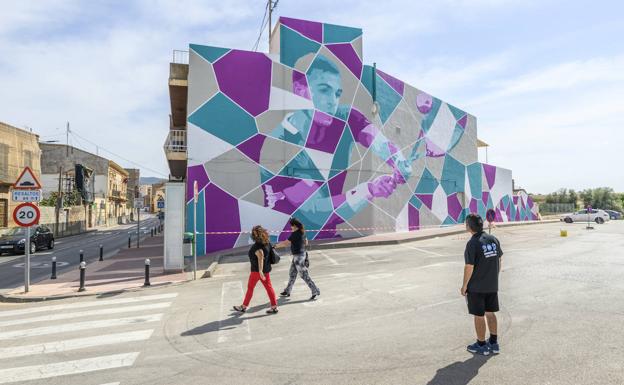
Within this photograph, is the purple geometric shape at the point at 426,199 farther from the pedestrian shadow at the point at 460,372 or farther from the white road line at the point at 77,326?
the pedestrian shadow at the point at 460,372

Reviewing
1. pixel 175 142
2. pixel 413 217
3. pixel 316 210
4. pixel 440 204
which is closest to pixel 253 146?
pixel 175 142

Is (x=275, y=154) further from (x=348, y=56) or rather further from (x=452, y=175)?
(x=452, y=175)

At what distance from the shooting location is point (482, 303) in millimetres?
5184

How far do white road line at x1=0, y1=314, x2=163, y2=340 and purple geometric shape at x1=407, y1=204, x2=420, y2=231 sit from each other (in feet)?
70.1

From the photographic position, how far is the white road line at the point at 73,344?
18.9 feet

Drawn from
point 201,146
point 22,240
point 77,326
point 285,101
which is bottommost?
point 77,326

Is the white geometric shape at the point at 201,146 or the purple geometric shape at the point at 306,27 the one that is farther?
the purple geometric shape at the point at 306,27

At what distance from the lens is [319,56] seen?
72.0ft

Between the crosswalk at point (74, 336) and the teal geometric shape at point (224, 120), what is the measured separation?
11134 mm

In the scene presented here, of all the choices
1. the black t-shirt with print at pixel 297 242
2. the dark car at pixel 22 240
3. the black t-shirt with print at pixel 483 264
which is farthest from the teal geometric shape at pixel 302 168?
the black t-shirt with print at pixel 483 264

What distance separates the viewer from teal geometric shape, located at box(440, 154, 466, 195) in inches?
1238

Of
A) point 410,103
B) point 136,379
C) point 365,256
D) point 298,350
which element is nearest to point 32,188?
point 136,379

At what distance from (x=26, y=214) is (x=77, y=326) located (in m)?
5.14

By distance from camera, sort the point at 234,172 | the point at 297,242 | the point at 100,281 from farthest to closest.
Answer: the point at 234,172 → the point at 100,281 → the point at 297,242
